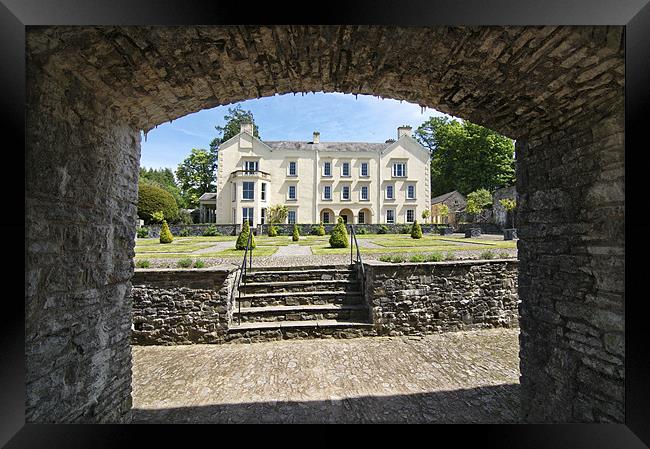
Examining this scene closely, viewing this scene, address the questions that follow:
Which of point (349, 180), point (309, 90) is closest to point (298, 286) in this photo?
point (309, 90)

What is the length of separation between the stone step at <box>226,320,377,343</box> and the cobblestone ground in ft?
0.57

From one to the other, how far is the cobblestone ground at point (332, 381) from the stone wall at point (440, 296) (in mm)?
430

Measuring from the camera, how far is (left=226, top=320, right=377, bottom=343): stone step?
6.12m

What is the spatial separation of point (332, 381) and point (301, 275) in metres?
3.58

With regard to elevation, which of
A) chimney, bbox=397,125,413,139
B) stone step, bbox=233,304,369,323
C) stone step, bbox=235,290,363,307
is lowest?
stone step, bbox=233,304,369,323

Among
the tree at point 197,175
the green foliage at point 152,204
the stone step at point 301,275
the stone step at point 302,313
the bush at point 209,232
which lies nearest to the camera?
the stone step at point 302,313

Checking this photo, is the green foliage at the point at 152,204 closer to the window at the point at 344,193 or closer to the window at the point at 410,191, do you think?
the window at the point at 344,193

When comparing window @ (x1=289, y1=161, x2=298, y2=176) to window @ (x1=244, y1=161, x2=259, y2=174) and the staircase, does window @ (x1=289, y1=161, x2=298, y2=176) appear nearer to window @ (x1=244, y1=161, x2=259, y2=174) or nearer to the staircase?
window @ (x1=244, y1=161, x2=259, y2=174)

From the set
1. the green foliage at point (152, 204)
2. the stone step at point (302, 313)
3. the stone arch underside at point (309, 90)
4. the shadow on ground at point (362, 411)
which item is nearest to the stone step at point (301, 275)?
the stone step at point (302, 313)

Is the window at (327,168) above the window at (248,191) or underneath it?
above

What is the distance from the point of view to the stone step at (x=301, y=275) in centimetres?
768

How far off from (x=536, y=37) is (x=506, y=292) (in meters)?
6.74

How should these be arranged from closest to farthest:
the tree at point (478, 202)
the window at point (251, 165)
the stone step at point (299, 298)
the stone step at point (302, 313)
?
the stone step at point (302, 313), the stone step at point (299, 298), the tree at point (478, 202), the window at point (251, 165)

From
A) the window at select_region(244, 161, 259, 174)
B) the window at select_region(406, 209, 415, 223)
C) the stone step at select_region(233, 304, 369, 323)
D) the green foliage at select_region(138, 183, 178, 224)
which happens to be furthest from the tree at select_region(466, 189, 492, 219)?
the green foliage at select_region(138, 183, 178, 224)
